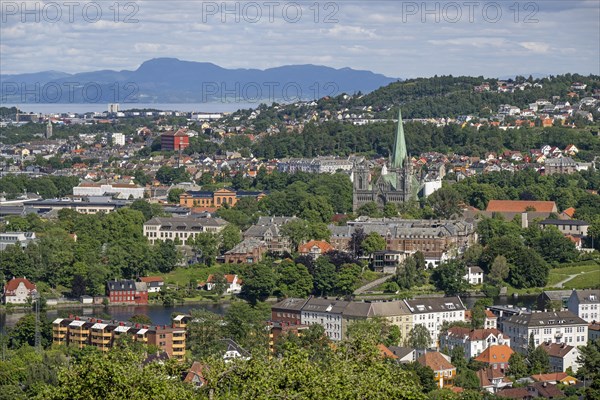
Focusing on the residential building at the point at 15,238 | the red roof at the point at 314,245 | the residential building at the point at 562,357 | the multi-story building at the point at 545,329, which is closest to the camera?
the residential building at the point at 562,357

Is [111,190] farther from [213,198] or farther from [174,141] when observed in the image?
[174,141]

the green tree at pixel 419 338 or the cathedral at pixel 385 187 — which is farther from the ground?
the cathedral at pixel 385 187

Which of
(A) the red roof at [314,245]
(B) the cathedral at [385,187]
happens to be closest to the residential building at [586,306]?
(A) the red roof at [314,245]

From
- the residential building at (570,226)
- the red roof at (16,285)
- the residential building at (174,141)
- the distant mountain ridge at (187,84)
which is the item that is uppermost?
the distant mountain ridge at (187,84)

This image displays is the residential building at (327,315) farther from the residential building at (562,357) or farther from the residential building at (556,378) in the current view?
the residential building at (556,378)

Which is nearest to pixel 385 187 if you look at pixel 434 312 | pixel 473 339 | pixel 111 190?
pixel 111 190

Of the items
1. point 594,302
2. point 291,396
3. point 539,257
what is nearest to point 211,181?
point 539,257

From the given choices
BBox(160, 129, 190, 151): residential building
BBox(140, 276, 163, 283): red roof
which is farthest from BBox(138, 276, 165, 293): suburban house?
BBox(160, 129, 190, 151): residential building

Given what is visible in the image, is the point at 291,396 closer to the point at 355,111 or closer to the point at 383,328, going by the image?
the point at 383,328
